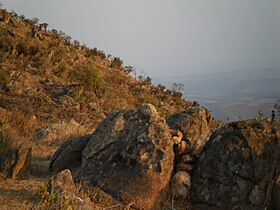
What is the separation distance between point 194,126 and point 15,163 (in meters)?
3.21

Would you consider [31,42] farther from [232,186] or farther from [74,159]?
[232,186]

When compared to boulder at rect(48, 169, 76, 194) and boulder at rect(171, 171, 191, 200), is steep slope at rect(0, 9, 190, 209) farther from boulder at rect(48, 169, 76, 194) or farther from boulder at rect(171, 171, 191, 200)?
boulder at rect(171, 171, 191, 200)

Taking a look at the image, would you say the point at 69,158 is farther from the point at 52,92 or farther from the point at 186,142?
the point at 52,92

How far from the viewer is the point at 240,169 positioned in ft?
15.6

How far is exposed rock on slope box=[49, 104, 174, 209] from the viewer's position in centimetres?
469

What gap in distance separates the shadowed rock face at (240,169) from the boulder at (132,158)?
60 centimetres

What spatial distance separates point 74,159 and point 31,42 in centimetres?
1223

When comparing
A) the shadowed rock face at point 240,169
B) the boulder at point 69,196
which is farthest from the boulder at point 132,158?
the shadowed rock face at point 240,169

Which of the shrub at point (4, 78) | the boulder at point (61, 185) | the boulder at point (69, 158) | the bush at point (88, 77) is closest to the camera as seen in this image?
the boulder at point (61, 185)

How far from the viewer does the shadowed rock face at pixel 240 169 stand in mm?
4609

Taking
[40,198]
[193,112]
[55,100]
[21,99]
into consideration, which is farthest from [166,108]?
[40,198]

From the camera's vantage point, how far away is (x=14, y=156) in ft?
17.3

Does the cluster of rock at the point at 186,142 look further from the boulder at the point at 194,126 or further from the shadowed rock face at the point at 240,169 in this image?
the shadowed rock face at the point at 240,169

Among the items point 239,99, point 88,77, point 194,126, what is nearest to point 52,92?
point 88,77
